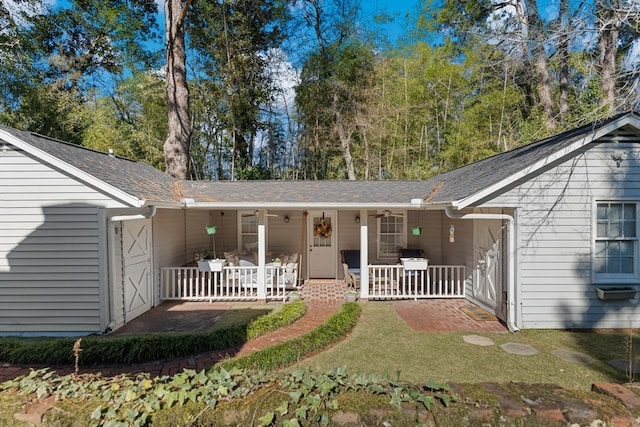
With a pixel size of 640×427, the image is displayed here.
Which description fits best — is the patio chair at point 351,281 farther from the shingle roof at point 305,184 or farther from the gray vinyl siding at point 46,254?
the gray vinyl siding at point 46,254

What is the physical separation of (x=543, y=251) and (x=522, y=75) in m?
10.6

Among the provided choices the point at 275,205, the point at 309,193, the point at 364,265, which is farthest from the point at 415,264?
the point at 275,205

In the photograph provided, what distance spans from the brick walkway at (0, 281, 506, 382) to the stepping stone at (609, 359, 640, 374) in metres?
1.61

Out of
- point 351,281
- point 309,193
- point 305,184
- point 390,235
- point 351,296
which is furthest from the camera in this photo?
point 390,235

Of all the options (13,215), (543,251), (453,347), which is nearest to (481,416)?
(453,347)

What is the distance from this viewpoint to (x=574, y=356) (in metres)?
4.89

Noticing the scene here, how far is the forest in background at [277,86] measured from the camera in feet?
44.1

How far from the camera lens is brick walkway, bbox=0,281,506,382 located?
14.8 feet

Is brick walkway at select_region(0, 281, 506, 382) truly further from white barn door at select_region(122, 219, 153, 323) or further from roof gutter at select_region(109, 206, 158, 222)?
roof gutter at select_region(109, 206, 158, 222)

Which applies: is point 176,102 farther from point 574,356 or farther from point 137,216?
point 574,356

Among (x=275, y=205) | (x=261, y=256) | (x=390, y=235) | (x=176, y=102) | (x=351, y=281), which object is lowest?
(x=351, y=281)

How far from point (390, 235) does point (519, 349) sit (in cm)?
525

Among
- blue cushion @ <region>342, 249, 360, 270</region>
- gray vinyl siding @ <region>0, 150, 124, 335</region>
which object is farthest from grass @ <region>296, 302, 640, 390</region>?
gray vinyl siding @ <region>0, 150, 124, 335</region>

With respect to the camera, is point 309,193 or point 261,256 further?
point 309,193
